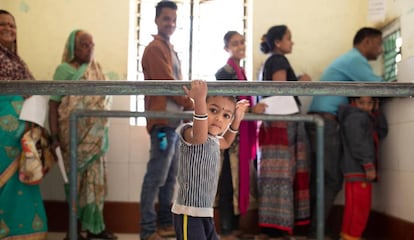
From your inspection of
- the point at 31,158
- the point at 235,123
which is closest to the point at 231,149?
the point at 31,158

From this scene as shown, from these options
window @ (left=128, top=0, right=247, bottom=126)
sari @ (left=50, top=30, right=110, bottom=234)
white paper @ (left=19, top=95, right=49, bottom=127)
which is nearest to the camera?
white paper @ (left=19, top=95, right=49, bottom=127)

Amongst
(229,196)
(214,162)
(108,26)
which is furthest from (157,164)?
(108,26)

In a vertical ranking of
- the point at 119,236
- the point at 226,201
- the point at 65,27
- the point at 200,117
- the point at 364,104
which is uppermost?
the point at 65,27

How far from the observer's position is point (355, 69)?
9.14 feet

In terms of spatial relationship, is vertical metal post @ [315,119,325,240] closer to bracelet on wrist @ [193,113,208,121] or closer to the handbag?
bracelet on wrist @ [193,113,208,121]

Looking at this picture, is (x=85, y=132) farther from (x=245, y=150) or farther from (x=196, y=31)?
(x=196, y=31)

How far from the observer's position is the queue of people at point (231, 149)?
242cm

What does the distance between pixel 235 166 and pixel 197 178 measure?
139 cm

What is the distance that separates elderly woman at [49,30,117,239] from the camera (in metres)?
2.74

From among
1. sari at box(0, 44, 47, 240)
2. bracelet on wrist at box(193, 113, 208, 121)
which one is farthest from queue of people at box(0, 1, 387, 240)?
bracelet on wrist at box(193, 113, 208, 121)

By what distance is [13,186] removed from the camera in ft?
7.80

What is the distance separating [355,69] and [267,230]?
1.09 metres

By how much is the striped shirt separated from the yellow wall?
1826 mm

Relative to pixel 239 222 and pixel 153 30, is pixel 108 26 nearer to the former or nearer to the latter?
pixel 153 30
